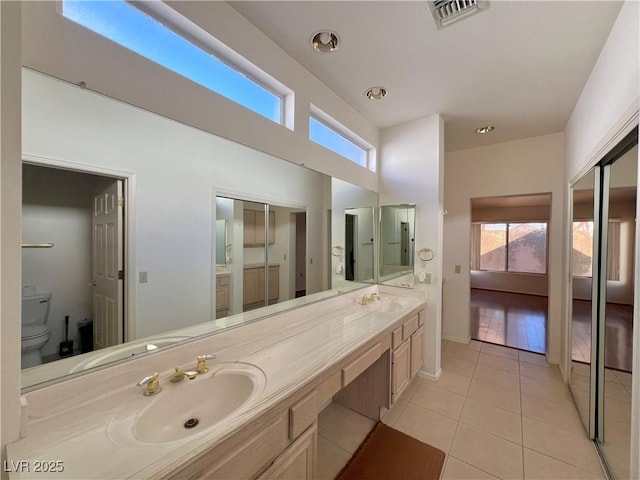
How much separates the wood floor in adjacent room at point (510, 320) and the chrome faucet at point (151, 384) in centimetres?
417

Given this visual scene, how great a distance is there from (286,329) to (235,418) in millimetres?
843

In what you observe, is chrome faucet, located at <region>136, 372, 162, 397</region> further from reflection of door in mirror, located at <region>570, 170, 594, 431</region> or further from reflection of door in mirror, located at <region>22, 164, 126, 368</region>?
reflection of door in mirror, located at <region>570, 170, 594, 431</region>

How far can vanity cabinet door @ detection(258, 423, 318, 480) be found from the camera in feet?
3.26

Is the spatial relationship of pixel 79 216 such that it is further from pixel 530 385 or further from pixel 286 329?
pixel 530 385

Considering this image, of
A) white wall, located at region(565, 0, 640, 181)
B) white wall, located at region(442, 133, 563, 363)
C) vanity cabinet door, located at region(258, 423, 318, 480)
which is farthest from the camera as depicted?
white wall, located at region(442, 133, 563, 363)

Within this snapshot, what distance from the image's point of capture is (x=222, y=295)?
58.6 inches

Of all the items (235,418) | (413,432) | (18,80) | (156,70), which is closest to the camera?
(18,80)

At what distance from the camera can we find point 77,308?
1025mm

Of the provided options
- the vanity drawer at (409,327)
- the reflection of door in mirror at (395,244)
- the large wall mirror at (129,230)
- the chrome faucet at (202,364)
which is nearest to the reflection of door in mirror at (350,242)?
the reflection of door in mirror at (395,244)

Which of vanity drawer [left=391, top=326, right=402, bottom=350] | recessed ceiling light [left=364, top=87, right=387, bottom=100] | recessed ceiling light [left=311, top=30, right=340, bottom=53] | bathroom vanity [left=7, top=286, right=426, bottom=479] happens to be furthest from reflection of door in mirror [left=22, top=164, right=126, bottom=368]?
recessed ceiling light [left=364, top=87, right=387, bottom=100]

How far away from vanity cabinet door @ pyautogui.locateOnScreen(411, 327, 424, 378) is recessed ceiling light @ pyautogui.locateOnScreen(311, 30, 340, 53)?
7.95ft

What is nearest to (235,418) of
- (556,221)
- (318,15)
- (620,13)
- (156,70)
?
(156,70)

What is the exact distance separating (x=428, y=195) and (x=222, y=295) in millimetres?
2254

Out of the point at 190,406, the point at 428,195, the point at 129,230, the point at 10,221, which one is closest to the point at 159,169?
the point at 129,230
